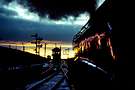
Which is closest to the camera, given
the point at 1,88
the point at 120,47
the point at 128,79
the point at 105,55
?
the point at 128,79

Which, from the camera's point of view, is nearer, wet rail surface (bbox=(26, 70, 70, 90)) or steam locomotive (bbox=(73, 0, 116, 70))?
steam locomotive (bbox=(73, 0, 116, 70))

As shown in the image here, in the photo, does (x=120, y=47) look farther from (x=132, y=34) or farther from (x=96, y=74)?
(x=96, y=74)

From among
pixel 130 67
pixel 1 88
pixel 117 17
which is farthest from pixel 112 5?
pixel 1 88

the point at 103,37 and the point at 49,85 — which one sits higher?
the point at 103,37

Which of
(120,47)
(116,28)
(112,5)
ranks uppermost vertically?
(112,5)

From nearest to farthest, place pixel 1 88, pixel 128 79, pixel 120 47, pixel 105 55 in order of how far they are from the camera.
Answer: pixel 128 79
pixel 120 47
pixel 105 55
pixel 1 88

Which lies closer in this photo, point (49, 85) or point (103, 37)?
point (103, 37)

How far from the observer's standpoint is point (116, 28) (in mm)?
7172

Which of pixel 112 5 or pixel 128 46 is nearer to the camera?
pixel 128 46

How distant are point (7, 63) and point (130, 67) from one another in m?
8.58

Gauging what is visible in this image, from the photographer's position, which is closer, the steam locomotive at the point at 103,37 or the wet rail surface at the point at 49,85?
the steam locomotive at the point at 103,37

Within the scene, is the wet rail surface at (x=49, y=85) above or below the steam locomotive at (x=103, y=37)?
below

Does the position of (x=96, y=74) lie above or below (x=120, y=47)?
below

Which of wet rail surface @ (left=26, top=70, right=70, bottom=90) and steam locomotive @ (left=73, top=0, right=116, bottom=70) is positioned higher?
steam locomotive @ (left=73, top=0, right=116, bottom=70)
